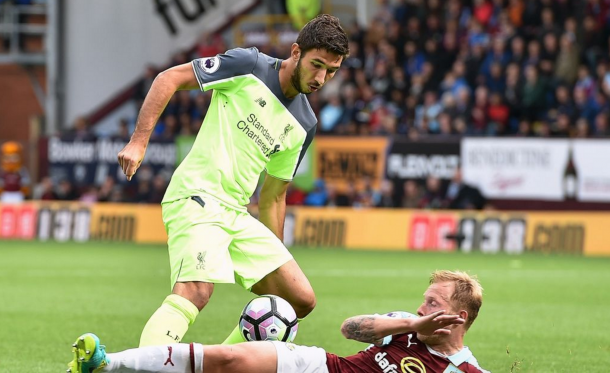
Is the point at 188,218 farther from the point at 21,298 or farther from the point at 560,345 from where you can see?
the point at 21,298

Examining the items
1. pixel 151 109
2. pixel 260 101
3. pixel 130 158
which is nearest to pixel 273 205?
pixel 260 101

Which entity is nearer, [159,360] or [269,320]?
[159,360]

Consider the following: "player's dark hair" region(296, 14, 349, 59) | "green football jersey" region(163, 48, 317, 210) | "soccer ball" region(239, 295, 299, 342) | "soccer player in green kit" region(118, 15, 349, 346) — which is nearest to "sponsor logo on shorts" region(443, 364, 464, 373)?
"soccer ball" region(239, 295, 299, 342)

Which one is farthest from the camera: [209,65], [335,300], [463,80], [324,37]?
[463,80]

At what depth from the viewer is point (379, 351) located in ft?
18.7

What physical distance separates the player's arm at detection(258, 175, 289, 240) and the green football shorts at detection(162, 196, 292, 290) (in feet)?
1.56

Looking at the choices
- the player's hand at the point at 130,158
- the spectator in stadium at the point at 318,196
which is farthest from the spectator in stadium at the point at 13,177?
the player's hand at the point at 130,158

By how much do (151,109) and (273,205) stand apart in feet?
4.16

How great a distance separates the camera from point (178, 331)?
5609mm

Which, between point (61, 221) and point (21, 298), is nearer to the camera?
point (21, 298)

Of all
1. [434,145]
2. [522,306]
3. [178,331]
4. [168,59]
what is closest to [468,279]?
[178,331]

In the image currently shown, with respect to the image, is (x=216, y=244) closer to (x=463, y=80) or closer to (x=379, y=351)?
(x=379, y=351)

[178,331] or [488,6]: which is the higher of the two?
[488,6]

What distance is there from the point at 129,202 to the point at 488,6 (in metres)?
8.89
